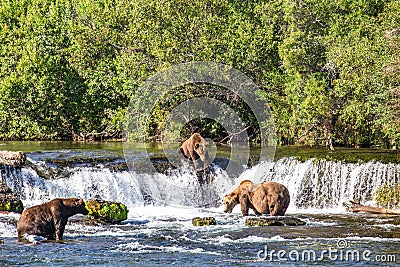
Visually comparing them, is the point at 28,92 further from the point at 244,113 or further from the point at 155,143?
the point at 244,113

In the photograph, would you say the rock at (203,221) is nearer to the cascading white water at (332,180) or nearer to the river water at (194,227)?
the river water at (194,227)

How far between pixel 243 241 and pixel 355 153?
36.5ft

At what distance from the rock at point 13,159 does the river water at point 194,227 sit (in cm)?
28

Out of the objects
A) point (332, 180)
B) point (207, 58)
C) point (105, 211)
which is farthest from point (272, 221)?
point (207, 58)

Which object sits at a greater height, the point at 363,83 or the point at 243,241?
the point at 363,83

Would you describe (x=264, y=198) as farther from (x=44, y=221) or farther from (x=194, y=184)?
(x=44, y=221)

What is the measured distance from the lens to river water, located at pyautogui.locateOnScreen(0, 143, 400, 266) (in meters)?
16.2

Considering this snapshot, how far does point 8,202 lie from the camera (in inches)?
843

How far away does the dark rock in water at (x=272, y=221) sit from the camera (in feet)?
65.5

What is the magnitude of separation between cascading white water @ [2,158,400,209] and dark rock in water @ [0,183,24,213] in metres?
2.82

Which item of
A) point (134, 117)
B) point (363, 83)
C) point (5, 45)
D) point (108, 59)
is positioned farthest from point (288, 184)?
point (5, 45)

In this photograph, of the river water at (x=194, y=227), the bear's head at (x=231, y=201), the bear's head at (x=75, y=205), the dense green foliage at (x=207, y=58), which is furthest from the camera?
the dense green foliage at (x=207, y=58)

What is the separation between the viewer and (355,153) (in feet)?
91.9
